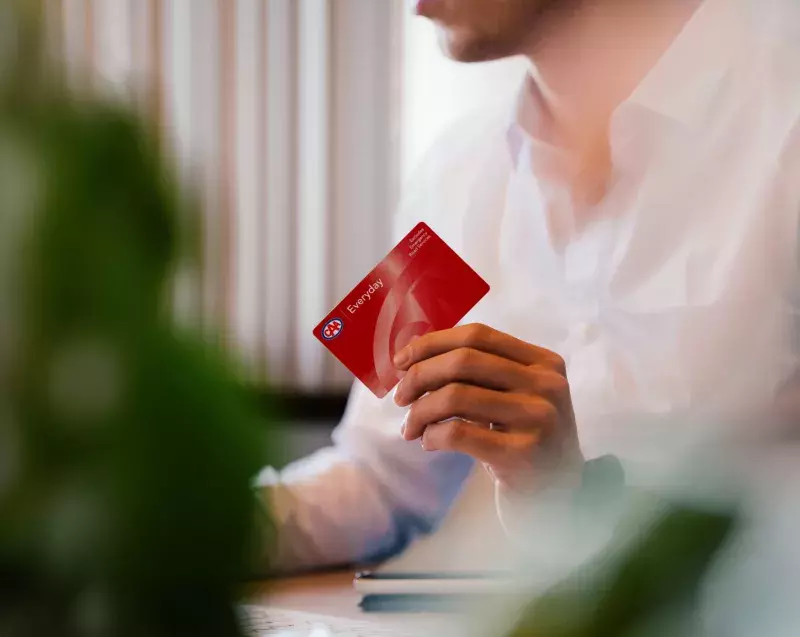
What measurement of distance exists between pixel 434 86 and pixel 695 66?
2.12 ft

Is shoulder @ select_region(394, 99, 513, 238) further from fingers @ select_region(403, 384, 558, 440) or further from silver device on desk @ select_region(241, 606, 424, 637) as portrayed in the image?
Answer: silver device on desk @ select_region(241, 606, 424, 637)

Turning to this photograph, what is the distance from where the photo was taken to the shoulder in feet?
4.09

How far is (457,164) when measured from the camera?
1296 mm

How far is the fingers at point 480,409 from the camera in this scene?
2.19 feet

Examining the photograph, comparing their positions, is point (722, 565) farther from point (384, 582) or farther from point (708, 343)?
point (708, 343)

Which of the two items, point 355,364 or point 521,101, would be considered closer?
point 355,364

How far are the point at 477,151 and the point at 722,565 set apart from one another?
121cm

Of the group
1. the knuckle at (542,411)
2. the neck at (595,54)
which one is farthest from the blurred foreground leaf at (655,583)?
the neck at (595,54)

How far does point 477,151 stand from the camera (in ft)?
4.19

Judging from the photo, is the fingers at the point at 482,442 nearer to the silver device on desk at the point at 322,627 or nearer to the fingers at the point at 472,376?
the fingers at the point at 472,376

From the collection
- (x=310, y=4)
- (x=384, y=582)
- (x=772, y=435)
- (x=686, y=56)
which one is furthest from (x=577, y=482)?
(x=310, y=4)

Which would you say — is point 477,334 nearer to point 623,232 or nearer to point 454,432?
point 454,432

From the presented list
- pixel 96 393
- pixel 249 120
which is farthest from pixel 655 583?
pixel 249 120

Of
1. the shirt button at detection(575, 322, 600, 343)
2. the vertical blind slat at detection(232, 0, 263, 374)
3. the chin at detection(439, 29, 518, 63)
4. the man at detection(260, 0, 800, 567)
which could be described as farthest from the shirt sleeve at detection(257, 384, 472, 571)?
the vertical blind slat at detection(232, 0, 263, 374)
